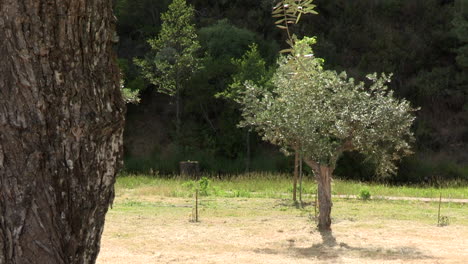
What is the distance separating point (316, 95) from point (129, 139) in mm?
22329

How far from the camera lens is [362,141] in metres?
13.3

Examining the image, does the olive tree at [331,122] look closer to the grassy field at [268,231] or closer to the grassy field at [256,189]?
the grassy field at [268,231]

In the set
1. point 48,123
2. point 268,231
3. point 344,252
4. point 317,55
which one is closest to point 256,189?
point 268,231

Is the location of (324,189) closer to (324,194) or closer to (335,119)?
(324,194)

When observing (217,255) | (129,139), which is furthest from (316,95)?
(129,139)

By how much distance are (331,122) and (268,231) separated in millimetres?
2600

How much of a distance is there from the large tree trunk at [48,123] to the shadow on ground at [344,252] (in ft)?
31.2

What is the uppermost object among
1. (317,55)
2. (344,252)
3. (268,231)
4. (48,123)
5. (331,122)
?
(317,55)

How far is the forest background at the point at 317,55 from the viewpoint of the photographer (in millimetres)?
32250

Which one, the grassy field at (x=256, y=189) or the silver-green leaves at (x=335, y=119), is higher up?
the silver-green leaves at (x=335, y=119)

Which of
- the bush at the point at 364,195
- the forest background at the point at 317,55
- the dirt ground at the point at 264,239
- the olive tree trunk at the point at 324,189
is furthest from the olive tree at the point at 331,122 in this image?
the forest background at the point at 317,55

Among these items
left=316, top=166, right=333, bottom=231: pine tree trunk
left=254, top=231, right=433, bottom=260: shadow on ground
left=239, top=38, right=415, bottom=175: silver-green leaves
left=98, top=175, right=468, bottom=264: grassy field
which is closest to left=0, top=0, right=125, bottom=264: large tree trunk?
left=98, top=175, right=468, bottom=264: grassy field

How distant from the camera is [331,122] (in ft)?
45.8

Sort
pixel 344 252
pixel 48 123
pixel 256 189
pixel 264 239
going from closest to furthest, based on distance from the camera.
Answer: pixel 48 123 < pixel 344 252 < pixel 264 239 < pixel 256 189
